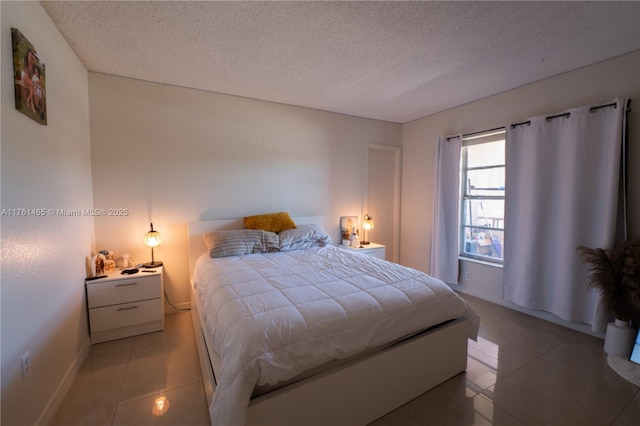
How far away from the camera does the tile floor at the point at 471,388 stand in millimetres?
1569

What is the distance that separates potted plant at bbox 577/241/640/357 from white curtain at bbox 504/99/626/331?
160 mm

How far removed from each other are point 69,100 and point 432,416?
3313 millimetres

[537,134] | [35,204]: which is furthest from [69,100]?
[537,134]

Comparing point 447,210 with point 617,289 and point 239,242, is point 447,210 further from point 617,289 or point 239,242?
point 239,242

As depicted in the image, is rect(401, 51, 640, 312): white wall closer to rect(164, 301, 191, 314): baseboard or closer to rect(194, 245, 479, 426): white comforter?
rect(194, 245, 479, 426): white comforter

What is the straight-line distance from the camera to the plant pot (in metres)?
2.09

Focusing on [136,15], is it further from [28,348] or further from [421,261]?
[421,261]

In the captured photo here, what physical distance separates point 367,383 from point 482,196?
280 centimetres

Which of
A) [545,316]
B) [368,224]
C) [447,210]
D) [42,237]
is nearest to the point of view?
[42,237]

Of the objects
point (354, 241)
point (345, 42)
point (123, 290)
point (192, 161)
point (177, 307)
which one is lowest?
point (177, 307)

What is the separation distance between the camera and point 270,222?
3145mm

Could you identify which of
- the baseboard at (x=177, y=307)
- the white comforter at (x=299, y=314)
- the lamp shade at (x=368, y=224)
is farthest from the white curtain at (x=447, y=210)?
the baseboard at (x=177, y=307)

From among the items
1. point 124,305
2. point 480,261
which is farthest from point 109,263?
point 480,261

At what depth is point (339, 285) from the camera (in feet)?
5.91
